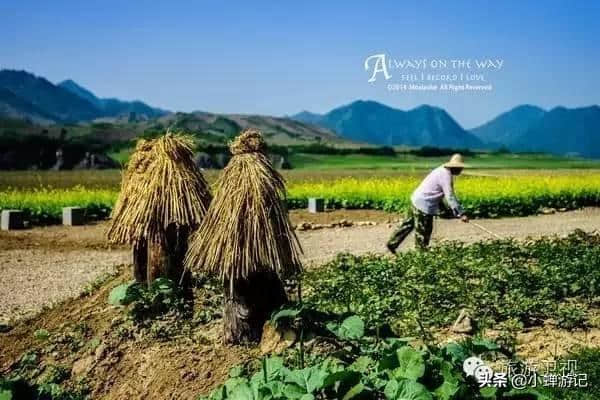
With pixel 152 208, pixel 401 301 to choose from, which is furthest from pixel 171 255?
pixel 401 301

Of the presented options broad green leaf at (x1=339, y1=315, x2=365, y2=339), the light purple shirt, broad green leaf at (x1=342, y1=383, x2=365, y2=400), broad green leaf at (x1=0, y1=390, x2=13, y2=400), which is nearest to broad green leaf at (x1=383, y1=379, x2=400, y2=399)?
broad green leaf at (x1=342, y1=383, x2=365, y2=400)

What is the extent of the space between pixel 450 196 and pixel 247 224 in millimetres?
5099

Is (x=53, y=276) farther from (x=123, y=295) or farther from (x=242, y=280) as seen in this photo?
(x=242, y=280)

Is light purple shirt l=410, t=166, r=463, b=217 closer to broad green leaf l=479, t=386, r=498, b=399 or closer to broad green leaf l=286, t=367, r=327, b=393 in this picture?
broad green leaf l=479, t=386, r=498, b=399

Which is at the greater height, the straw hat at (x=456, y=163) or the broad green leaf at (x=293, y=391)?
the straw hat at (x=456, y=163)

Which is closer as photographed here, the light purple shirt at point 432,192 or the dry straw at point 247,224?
the dry straw at point 247,224

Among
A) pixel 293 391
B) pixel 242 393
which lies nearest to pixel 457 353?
pixel 293 391

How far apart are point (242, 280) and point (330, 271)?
3.49 m

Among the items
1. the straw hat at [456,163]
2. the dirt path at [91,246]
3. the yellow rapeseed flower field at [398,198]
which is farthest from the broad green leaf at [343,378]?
the yellow rapeseed flower field at [398,198]

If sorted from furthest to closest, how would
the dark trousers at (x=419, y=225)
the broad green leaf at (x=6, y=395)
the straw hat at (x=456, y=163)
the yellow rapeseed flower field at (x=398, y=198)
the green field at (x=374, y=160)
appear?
the green field at (x=374, y=160) < the yellow rapeseed flower field at (x=398, y=198) < the dark trousers at (x=419, y=225) < the straw hat at (x=456, y=163) < the broad green leaf at (x=6, y=395)

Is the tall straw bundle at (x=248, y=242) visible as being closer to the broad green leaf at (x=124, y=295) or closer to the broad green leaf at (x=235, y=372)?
the broad green leaf at (x=235, y=372)

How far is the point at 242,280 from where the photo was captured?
6742 millimetres

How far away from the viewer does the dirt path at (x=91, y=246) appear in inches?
447

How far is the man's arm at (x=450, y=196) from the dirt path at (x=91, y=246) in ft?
6.87
